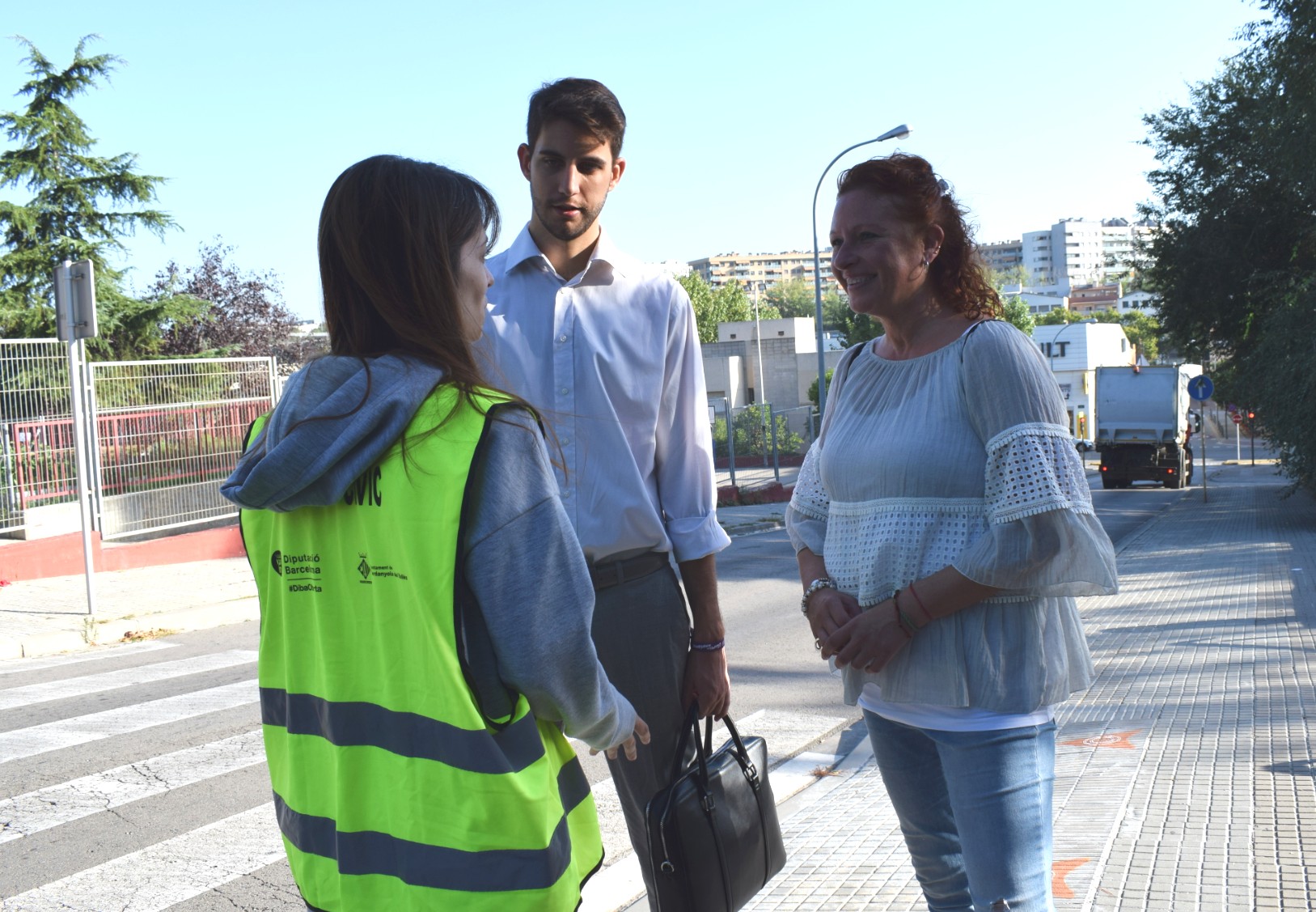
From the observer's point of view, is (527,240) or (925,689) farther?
(527,240)

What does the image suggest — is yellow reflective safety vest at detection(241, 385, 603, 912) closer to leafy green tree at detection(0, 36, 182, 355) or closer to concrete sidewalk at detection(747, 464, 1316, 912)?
concrete sidewalk at detection(747, 464, 1316, 912)

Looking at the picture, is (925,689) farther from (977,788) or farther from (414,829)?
(414,829)

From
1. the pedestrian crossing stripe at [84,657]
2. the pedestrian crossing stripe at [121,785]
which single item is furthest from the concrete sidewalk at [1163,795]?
the pedestrian crossing stripe at [84,657]

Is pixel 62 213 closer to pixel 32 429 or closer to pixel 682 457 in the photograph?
pixel 32 429

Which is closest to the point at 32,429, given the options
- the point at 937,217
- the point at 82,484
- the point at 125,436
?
the point at 125,436

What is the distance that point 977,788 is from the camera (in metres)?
2.18

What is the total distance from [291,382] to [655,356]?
1092 mm

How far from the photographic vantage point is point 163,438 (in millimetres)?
13039

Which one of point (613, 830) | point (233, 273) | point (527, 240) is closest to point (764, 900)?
point (613, 830)

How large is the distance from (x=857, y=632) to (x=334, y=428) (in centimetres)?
115

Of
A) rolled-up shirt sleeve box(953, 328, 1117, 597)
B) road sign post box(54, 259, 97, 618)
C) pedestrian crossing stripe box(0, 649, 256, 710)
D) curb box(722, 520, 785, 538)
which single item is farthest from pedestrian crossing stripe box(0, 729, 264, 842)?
curb box(722, 520, 785, 538)

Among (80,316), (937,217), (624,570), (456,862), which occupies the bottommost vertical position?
(456,862)

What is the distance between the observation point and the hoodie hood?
5.46 feet

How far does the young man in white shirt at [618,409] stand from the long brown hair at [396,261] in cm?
79
